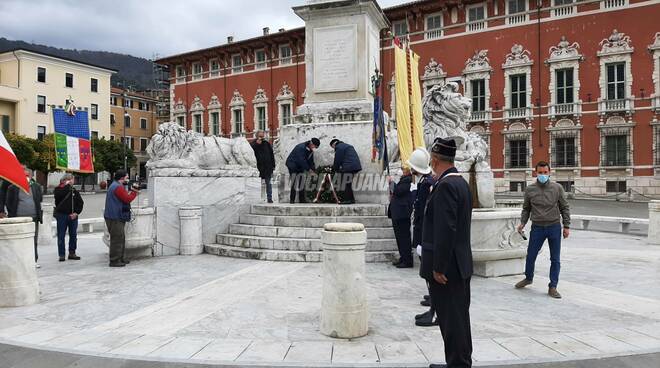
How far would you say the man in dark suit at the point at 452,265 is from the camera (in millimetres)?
3438

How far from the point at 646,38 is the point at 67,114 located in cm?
3366

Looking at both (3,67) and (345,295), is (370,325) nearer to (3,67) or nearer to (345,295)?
(345,295)

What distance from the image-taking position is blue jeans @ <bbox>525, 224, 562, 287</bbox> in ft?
19.4

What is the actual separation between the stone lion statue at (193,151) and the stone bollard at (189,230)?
3.13ft

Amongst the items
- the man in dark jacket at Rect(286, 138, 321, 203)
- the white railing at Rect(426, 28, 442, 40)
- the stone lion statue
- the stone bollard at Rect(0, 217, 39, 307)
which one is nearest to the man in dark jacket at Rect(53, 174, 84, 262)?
the stone lion statue

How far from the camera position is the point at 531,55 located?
33469 millimetres

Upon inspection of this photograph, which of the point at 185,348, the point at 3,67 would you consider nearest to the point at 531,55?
the point at 185,348

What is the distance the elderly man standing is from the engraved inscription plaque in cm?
586

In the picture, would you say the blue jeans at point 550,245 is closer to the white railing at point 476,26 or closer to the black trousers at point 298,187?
the black trousers at point 298,187

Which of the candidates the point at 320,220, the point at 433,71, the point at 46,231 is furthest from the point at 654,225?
the point at 433,71

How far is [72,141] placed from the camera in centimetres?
846

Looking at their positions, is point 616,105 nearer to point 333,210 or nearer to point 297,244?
point 333,210

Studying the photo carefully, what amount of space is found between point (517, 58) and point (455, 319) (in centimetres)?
3443

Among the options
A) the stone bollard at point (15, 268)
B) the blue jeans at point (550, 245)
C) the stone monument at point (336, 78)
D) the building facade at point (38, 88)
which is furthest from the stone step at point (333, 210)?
the building facade at point (38, 88)
